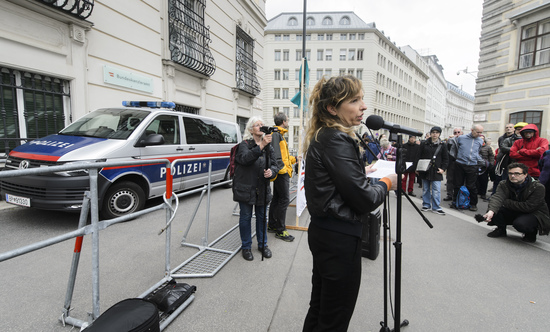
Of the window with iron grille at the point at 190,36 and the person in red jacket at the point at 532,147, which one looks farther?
the window with iron grille at the point at 190,36

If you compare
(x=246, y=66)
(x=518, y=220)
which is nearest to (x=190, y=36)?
(x=246, y=66)

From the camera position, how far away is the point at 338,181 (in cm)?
146

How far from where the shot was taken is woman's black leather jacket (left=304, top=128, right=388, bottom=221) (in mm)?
1442

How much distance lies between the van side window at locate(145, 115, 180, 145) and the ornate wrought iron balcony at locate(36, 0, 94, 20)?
3.53m

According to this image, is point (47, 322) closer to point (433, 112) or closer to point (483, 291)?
point (483, 291)

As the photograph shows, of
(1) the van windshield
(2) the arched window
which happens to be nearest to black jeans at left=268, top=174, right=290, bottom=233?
(1) the van windshield

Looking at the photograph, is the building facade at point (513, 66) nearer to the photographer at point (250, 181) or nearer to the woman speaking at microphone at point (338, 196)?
the photographer at point (250, 181)

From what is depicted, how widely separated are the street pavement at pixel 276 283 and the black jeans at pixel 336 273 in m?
0.70

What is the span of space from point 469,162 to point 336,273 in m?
6.54

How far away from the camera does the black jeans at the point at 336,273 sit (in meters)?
1.52

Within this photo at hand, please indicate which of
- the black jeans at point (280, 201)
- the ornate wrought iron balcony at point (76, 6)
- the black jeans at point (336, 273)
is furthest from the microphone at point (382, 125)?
the ornate wrought iron balcony at point (76, 6)

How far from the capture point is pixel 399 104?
60.6 meters

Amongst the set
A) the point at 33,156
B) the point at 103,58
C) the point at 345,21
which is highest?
the point at 345,21

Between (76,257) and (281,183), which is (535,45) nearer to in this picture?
(281,183)
